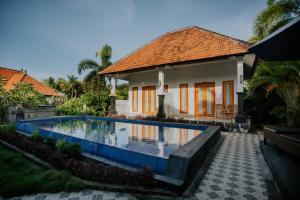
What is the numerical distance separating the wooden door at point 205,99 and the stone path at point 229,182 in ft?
24.4

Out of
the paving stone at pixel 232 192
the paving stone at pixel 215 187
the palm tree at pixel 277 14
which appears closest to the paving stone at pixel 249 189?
the paving stone at pixel 232 192

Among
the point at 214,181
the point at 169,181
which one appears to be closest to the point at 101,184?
the point at 169,181

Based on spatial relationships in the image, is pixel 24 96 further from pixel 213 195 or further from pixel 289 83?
pixel 289 83

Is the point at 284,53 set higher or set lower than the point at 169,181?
higher

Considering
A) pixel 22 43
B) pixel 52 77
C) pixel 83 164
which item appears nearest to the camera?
pixel 83 164

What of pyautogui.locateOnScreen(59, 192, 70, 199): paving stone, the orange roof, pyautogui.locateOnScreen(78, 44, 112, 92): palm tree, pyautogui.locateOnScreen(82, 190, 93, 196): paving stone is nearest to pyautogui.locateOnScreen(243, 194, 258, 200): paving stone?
pyautogui.locateOnScreen(82, 190, 93, 196): paving stone

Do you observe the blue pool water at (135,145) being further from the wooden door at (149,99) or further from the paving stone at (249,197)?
the wooden door at (149,99)

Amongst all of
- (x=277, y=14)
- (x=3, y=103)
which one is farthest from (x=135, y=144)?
(x=3, y=103)

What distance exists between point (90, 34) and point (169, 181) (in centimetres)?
1809

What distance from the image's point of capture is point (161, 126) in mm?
10945

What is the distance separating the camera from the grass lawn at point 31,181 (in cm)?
328

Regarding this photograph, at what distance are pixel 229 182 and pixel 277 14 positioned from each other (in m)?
8.96

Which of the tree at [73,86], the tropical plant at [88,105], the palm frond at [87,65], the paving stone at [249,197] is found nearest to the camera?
the paving stone at [249,197]

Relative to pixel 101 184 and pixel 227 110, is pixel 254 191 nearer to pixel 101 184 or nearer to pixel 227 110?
pixel 101 184
